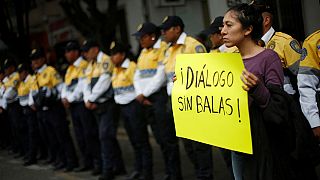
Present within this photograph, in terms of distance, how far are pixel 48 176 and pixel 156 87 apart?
2618 millimetres

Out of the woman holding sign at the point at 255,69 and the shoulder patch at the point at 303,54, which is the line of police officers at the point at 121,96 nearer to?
the shoulder patch at the point at 303,54

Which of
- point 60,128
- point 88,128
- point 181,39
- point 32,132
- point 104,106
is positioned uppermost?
point 181,39

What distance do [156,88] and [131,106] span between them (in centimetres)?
54

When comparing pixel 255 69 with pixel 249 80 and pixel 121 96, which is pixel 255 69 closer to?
pixel 249 80

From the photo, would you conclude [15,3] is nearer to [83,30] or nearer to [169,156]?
[83,30]

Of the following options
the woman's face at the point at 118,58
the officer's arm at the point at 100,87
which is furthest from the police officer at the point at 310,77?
the officer's arm at the point at 100,87

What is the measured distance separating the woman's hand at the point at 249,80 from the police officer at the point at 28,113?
5.62m

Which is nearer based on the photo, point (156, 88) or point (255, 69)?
point (255, 69)

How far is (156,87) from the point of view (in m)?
5.32

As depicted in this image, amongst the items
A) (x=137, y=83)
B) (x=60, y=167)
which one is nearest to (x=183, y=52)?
(x=137, y=83)

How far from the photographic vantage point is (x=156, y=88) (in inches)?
210

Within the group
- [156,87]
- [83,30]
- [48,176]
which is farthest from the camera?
[83,30]

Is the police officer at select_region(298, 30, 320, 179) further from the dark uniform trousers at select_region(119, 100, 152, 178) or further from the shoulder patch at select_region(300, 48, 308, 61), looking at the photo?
the dark uniform trousers at select_region(119, 100, 152, 178)

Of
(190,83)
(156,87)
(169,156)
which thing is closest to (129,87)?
(156,87)
